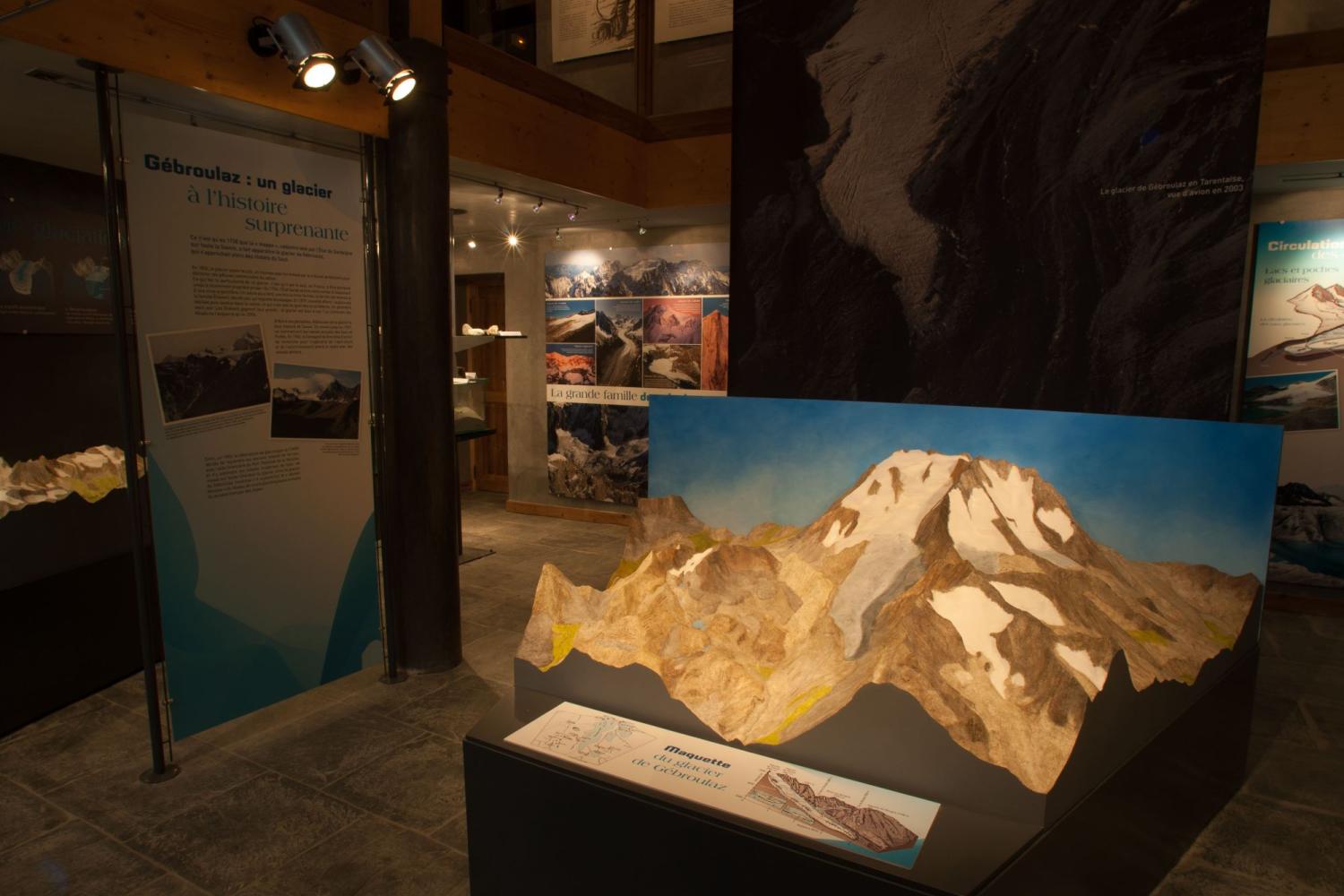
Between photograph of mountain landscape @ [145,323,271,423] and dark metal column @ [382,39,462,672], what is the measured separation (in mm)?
622

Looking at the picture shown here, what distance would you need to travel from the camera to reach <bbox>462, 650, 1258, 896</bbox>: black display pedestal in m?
1.47

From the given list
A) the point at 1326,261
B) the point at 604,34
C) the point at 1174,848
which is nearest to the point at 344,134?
the point at 604,34

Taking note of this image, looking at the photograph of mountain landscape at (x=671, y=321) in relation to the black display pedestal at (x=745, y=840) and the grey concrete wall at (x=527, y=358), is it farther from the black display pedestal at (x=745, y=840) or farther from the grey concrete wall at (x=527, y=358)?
the black display pedestal at (x=745, y=840)

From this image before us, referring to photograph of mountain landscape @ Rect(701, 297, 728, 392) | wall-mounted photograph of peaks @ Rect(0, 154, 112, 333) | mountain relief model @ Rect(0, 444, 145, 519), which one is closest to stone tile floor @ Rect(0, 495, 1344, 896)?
mountain relief model @ Rect(0, 444, 145, 519)

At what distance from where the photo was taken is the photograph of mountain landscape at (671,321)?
648cm

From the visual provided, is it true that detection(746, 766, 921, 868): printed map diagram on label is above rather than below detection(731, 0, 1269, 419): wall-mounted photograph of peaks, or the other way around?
below

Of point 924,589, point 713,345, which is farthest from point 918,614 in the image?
point 713,345

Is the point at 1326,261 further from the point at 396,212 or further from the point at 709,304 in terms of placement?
the point at 396,212

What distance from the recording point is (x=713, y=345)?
253 inches

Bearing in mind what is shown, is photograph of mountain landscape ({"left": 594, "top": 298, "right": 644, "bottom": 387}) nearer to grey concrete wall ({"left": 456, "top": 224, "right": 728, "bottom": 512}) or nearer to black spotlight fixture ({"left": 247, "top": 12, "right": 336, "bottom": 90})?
grey concrete wall ({"left": 456, "top": 224, "right": 728, "bottom": 512})

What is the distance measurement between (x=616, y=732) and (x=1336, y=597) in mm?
5048

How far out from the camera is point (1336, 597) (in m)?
4.77

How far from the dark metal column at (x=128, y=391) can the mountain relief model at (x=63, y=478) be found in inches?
29.9

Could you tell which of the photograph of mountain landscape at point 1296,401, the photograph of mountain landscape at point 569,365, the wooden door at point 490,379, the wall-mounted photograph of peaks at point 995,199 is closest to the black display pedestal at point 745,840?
the wall-mounted photograph of peaks at point 995,199
